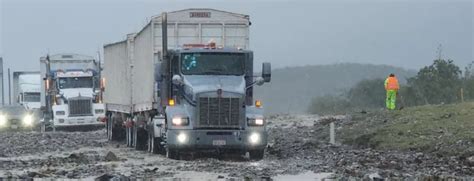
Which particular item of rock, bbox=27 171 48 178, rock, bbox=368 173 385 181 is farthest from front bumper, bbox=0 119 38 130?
rock, bbox=368 173 385 181

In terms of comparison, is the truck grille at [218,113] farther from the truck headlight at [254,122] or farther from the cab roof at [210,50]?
the cab roof at [210,50]

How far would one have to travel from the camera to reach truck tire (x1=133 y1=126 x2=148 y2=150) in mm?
26256

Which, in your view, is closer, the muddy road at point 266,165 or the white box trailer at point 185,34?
the muddy road at point 266,165

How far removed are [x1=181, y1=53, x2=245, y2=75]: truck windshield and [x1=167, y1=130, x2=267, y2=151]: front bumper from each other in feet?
5.44

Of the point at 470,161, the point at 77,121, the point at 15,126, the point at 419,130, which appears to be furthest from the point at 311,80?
the point at 470,161

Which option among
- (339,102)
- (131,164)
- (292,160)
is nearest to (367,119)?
(292,160)

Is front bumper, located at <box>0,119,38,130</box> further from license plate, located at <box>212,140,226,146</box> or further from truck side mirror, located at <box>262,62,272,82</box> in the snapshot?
truck side mirror, located at <box>262,62,272,82</box>

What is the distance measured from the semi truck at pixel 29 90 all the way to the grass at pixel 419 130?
2577 centimetres

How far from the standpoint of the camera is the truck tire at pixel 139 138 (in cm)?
2626

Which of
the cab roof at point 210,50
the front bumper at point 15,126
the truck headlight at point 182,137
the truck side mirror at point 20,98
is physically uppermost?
the cab roof at point 210,50

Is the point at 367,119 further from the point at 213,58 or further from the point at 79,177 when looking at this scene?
the point at 79,177

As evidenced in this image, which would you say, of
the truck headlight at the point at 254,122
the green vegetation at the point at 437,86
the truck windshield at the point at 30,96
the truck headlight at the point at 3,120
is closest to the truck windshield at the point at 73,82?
the truck headlight at the point at 3,120

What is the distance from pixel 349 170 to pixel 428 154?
417cm

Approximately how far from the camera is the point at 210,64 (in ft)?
68.0
